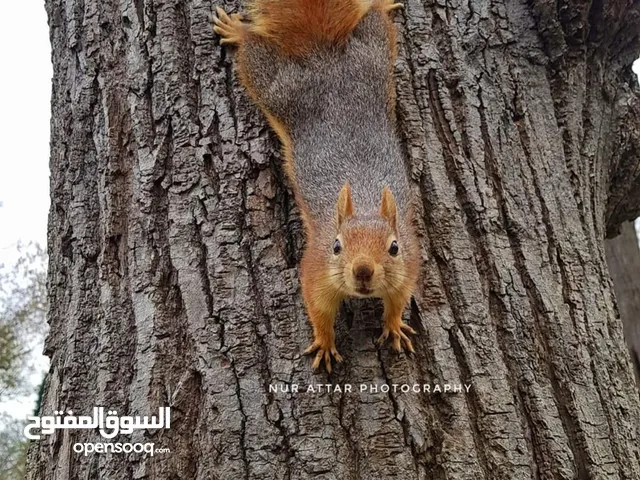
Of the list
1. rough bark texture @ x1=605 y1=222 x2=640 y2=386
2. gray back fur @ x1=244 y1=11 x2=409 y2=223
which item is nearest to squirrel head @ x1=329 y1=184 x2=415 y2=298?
gray back fur @ x1=244 y1=11 x2=409 y2=223

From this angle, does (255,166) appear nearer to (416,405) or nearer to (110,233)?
(110,233)

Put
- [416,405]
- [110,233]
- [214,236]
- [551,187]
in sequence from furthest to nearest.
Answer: [551,187] < [110,233] < [214,236] < [416,405]

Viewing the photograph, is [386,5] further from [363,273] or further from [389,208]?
[363,273]

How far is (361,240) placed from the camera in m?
1.56

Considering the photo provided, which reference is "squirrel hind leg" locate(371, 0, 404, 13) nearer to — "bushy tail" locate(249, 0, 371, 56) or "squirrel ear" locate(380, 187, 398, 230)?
"bushy tail" locate(249, 0, 371, 56)

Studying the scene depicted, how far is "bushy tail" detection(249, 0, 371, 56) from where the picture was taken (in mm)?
1843

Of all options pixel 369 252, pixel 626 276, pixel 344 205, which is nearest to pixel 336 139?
pixel 344 205

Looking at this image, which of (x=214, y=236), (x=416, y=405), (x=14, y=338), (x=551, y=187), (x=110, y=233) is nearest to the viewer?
(x=416, y=405)

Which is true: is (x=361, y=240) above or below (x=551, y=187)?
below

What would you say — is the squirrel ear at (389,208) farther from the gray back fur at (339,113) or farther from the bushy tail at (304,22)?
the bushy tail at (304,22)

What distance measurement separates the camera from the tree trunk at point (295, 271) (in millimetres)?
1470

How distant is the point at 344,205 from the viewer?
62.7 inches

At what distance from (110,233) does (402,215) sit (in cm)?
76

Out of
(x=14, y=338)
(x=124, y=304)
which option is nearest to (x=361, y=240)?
(x=124, y=304)
